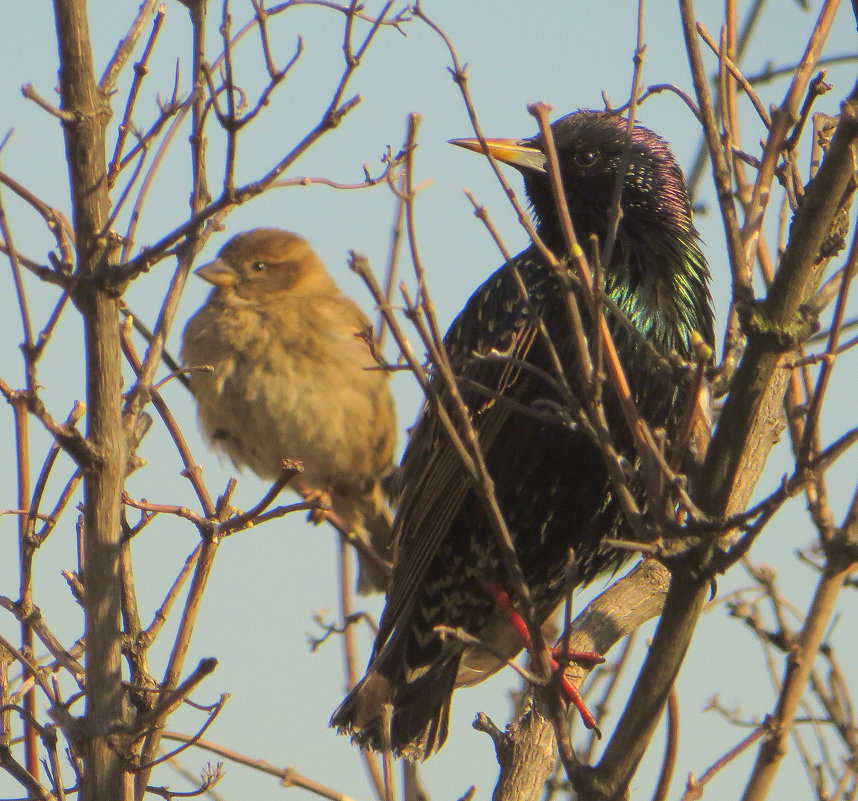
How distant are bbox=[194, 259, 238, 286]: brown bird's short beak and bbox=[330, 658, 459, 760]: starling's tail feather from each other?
6.69 feet

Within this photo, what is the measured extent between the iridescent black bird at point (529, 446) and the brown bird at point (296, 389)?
0.96m

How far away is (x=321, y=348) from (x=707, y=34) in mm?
2499

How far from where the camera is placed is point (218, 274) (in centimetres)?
507

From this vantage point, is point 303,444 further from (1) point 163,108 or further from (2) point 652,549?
(2) point 652,549

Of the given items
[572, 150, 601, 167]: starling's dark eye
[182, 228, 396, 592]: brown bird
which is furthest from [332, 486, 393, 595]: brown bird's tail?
[572, 150, 601, 167]: starling's dark eye

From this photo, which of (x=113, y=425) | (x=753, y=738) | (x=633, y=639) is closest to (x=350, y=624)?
(x=633, y=639)

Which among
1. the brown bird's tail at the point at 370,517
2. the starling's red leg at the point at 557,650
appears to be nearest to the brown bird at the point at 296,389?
the brown bird's tail at the point at 370,517

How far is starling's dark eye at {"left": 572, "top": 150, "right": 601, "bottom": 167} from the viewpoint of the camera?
3.80 meters

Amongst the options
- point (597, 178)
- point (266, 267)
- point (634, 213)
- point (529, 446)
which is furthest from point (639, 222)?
point (266, 267)

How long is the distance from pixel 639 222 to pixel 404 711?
1626 mm

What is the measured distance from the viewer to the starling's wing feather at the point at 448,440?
3.37 m

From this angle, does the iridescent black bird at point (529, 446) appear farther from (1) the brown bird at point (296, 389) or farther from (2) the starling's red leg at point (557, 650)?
(1) the brown bird at point (296, 389)

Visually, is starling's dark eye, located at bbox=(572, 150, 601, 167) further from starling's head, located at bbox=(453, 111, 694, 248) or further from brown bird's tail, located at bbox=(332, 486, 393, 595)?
brown bird's tail, located at bbox=(332, 486, 393, 595)

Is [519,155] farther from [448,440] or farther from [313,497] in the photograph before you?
[313,497]
